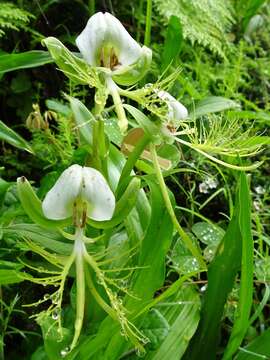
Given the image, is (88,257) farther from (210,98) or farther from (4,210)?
(210,98)

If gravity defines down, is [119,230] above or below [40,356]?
above

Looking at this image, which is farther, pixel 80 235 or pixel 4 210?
pixel 4 210

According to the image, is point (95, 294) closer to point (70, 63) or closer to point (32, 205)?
point (32, 205)

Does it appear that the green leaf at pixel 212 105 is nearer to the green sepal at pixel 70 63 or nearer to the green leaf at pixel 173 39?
the green leaf at pixel 173 39

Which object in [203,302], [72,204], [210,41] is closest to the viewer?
[72,204]

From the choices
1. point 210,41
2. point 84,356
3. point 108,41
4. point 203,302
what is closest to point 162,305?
point 203,302

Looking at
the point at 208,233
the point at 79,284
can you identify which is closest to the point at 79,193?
the point at 79,284
